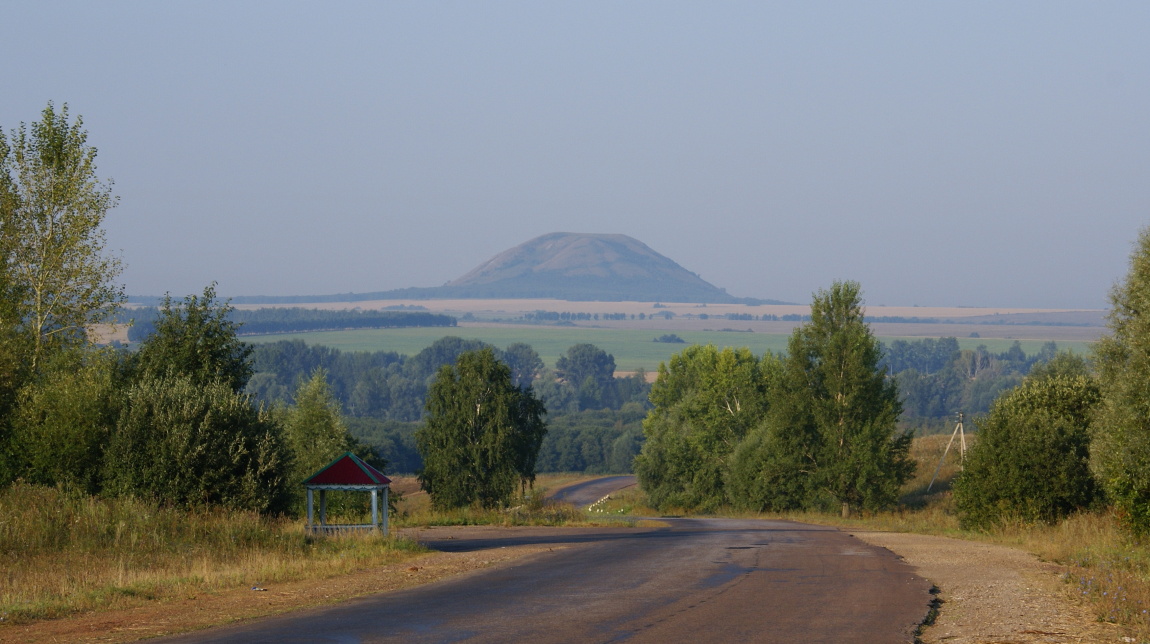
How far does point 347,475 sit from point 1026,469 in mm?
21077

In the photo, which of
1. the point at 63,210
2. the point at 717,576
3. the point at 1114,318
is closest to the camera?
the point at 717,576

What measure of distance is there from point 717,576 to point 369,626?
8.29 meters

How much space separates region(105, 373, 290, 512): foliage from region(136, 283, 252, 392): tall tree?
31.6 feet

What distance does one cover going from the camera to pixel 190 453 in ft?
85.3

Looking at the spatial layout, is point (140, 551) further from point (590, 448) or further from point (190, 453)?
point (590, 448)

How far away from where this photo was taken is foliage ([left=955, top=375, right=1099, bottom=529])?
32.6 metres

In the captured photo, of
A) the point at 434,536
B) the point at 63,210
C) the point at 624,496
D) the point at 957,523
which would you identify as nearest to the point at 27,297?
the point at 63,210

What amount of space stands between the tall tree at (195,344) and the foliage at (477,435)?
29.4 m

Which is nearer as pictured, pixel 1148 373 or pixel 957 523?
pixel 1148 373

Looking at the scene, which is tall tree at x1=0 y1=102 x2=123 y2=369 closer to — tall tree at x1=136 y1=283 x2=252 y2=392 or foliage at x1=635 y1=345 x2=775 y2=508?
tall tree at x1=136 y1=283 x2=252 y2=392

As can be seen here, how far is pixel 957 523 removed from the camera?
3822cm

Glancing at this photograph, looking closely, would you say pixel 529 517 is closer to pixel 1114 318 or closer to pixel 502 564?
pixel 502 564

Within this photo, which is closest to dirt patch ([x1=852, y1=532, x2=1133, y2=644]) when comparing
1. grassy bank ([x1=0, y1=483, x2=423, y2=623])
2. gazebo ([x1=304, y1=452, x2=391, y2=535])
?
grassy bank ([x1=0, y1=483, x2=423, y2=623])

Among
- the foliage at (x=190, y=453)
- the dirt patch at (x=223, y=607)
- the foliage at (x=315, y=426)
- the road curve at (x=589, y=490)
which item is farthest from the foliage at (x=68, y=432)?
the road curve at (x=589, y=490)
